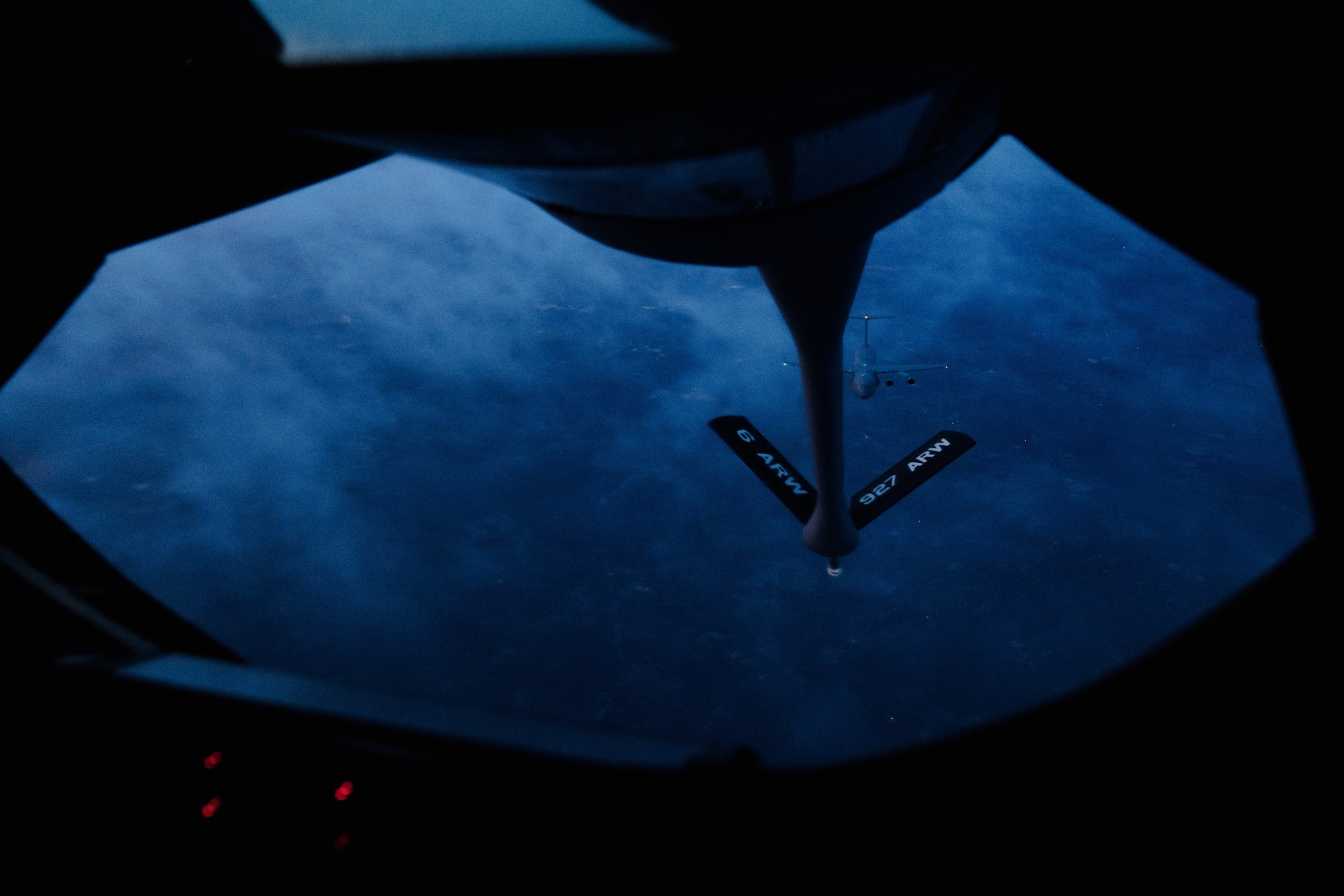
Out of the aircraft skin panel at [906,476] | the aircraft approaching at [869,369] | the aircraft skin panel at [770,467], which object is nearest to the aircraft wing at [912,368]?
the aircraft approaching at [869,369]

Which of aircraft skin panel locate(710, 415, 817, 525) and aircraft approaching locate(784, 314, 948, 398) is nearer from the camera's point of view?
aircraft skin panel locate(710, 415, 817, 525)

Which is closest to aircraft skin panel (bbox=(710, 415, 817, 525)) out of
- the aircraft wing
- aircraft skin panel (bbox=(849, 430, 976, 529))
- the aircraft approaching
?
aircraft skin panel (bbox=(849, 430, 976, 529))

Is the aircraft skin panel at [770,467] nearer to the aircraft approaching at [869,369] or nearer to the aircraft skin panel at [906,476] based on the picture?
the aircraft skin panel at [906,476]

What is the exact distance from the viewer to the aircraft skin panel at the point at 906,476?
55.6ft

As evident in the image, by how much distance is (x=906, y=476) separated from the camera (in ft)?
56.6

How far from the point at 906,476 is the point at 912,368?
16.9 ft

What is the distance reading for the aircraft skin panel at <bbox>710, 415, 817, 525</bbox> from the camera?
16.6 meters

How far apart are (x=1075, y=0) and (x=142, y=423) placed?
75.7 ft

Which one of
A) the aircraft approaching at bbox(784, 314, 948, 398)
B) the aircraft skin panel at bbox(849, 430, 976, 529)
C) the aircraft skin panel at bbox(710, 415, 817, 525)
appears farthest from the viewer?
the aircraft approaching at bbox(784, 314, 948, 398)

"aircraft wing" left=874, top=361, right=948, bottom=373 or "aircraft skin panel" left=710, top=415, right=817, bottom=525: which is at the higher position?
"aircraft skin panel" left=710, top=415, right=817, bottom=525

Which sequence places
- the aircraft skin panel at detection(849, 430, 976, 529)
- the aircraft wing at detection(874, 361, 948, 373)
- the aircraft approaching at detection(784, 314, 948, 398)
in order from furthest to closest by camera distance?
1. the aircraft wing at detection(874, 361, 948, 373)
2. the aircraft approaching at detection(784, 314, 948, 398)
3. the aircraft skin panel at detection(849, 430, 976, 529)

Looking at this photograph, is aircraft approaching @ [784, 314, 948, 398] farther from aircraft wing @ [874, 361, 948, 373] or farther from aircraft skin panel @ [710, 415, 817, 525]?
aircraft skin panel @ [710, 415, 817, 525]

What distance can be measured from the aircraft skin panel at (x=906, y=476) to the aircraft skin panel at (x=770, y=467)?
1038 millimetres

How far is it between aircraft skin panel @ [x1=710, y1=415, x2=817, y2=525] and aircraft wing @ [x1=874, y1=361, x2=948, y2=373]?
18.4 feet
